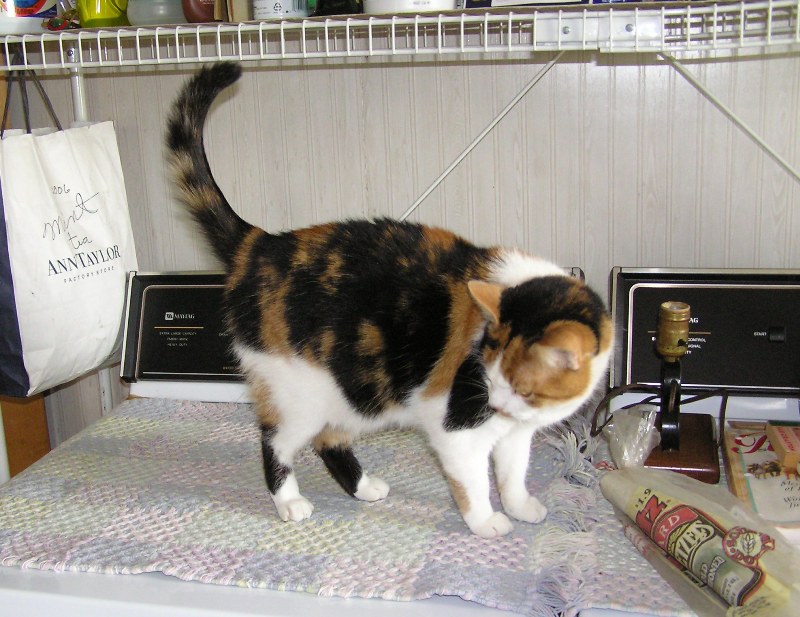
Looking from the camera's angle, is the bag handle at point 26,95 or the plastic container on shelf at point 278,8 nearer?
the plastic container on shelf at point 278,8

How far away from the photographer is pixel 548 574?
3.31 feet

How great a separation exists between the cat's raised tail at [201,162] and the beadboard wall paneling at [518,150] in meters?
0.42

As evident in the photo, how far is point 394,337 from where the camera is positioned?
1.11 metres

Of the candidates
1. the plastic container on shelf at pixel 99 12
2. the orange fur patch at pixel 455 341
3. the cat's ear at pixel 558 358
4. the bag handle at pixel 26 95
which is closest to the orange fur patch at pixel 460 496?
the orange fur patch at pixel 455 341

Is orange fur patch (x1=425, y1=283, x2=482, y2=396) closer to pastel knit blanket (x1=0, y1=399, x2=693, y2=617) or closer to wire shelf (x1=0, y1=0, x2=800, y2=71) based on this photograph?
pastel knit blanket (x1=0, y1=399, x2=693, y2=617)

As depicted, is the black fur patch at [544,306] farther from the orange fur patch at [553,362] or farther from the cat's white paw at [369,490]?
the cat's white paw at [369,490]

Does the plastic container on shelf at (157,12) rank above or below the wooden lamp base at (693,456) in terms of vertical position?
above

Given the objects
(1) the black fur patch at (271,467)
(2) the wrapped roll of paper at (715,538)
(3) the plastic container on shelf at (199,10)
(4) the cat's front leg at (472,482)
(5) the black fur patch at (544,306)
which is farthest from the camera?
(3) the plastic container on shelf at (199,10)

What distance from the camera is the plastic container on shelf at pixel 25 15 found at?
4.56 feet

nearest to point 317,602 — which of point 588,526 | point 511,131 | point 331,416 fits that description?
point 331,416

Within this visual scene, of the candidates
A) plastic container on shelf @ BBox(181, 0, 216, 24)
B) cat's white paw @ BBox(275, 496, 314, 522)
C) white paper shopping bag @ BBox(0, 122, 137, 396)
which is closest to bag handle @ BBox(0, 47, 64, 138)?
white paper shopping bag @ BBox(0, 122, 137, 396)

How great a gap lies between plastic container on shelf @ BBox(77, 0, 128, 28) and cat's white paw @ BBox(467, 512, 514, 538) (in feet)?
3.53

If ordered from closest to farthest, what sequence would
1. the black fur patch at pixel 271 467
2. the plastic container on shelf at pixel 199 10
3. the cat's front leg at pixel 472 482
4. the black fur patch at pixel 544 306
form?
1. the black fur patch at pixel 544 306
2. the cat's front leg at pixel 472 482
3. the black fur patch at pixel 271 467
4. the plastic container on shelf at pixel 199 10

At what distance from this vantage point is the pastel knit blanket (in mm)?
994
